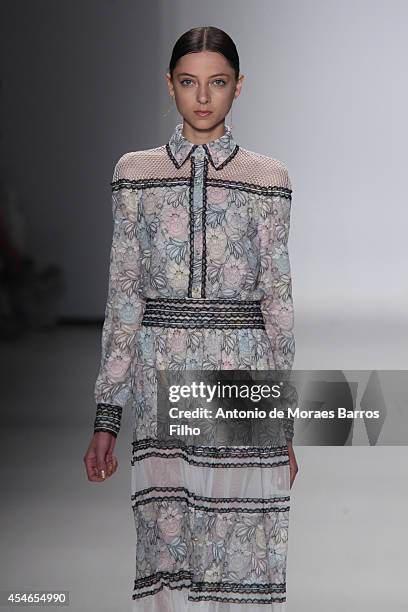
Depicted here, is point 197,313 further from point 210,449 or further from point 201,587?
point 201,587

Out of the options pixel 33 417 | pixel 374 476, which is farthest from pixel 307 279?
pixel 374 476

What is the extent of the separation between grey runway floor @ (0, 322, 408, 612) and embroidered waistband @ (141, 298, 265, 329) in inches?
45.6

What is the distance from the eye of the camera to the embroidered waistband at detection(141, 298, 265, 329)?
6.40 feet

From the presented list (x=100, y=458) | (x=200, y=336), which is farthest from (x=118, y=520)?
(x=200, y=336)

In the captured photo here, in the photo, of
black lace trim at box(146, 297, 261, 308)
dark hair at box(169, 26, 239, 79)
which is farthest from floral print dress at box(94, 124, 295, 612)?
dark hair at box(169, 26, 239, 79)

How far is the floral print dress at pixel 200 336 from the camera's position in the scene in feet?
6.38

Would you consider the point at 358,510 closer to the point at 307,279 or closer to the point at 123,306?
the point at 123,306

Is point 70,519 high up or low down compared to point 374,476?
down

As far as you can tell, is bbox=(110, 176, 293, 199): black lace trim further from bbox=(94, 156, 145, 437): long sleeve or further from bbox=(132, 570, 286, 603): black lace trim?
bbox=(132, 570, 286, 603): black lace trim

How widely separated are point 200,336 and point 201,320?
22 millimetres

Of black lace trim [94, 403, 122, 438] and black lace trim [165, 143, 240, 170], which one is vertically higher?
black lace trim [165, 143, 240, 170]

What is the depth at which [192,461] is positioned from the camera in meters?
1.96

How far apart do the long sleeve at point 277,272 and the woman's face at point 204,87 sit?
0.12 metres

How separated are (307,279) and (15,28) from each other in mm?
5197
